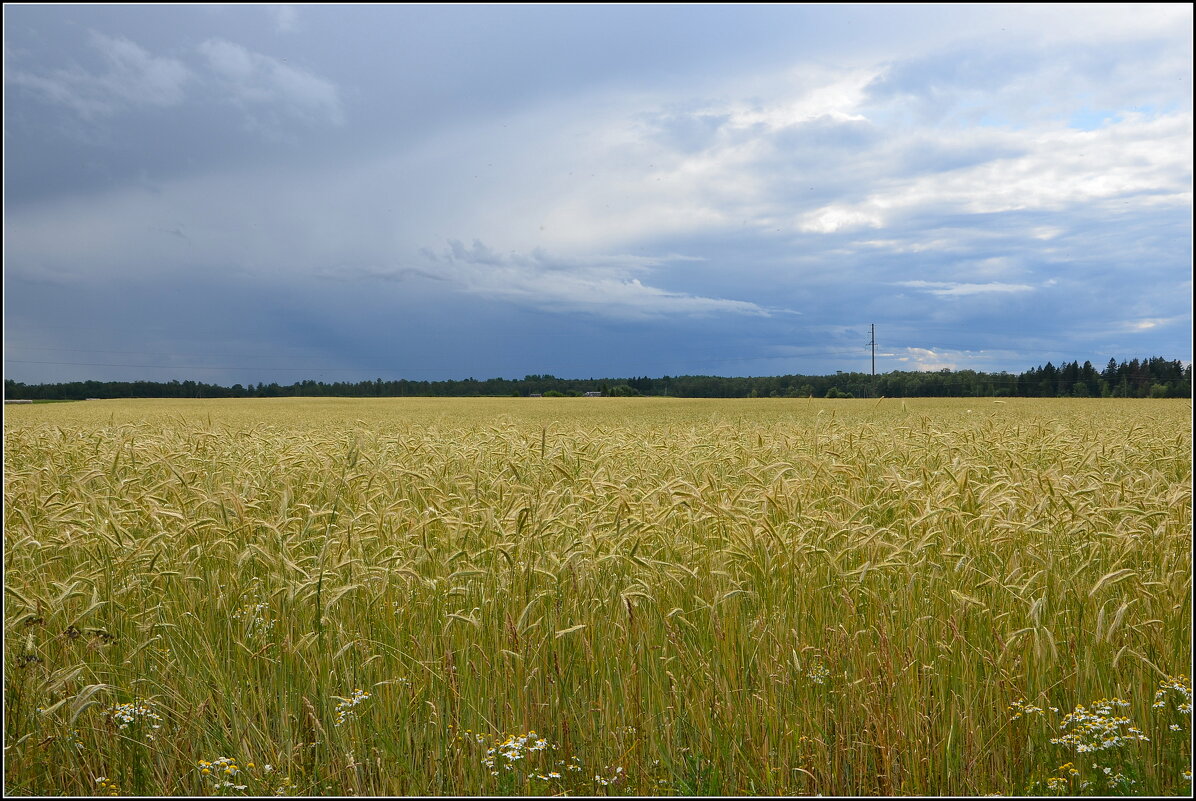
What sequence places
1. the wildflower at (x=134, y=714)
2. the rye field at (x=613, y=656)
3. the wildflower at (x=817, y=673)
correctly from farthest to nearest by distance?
the wildflower at (x=817, y=673) < the wildflower at (x=134, y=714) < the rye field at (x=613, y=656)

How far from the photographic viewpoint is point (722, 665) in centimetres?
305

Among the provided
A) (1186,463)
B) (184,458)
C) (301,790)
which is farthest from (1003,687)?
(184,458)

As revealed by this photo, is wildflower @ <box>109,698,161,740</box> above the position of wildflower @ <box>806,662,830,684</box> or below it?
below

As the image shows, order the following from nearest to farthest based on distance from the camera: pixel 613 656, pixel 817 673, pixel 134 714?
pixel 134 714 < pixel 817 673 < pixel 613 656

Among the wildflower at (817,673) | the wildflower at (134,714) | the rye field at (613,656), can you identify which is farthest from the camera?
the wildflower at (817,673)

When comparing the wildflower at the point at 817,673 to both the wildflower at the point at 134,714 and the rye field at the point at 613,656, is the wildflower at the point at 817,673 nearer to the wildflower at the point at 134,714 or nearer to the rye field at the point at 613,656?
the rye field at the point at 613,656

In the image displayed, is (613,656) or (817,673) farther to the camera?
(613,656)

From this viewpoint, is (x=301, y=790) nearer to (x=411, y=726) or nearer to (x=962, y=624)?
(x=411, y=726)

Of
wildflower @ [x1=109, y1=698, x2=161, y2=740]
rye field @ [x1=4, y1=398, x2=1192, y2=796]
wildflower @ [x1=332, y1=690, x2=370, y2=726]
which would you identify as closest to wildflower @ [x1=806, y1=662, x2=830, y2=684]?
rye field @ [x1=4, y1=398, x2=1192, y2=796]

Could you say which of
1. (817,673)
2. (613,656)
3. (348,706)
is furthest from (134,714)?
(817,673)

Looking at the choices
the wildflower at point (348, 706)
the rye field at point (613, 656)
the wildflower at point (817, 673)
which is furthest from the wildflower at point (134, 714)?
the wildflower at point (817, 673)

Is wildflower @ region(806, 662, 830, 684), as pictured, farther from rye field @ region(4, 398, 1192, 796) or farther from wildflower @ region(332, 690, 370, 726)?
wildflower @ region(332, 690, 370, 726)

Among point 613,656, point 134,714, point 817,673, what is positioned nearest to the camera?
point 134,714

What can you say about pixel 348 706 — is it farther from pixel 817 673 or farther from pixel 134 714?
pixel 817 673
